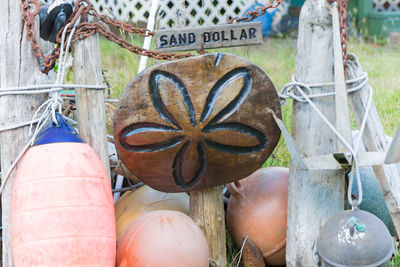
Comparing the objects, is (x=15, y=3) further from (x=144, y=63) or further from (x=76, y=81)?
(x=144, y=63)

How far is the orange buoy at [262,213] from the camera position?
133 inches

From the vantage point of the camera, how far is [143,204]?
3.47m

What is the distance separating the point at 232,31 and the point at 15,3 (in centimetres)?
106

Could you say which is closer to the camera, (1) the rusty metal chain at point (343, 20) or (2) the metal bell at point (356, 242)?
(2) the metal bell at point (356, 242)

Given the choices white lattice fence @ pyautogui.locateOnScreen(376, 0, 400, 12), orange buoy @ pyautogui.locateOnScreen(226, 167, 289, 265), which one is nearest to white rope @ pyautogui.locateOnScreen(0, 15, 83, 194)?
orange buoy @ pyautogui.locateOnScreen(226, 167, 289, 265)

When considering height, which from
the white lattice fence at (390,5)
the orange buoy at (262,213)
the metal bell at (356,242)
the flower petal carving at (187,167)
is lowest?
the orange buoy at (262,213)

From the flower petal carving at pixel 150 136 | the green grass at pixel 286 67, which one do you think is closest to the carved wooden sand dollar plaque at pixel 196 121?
the flower petal carving at pixel 150 136

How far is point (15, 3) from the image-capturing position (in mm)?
3023

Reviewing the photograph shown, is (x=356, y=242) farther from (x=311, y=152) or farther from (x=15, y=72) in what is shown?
(x=15, y=72)

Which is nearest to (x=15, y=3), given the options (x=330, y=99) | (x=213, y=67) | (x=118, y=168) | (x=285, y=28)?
(x=213, y=67)

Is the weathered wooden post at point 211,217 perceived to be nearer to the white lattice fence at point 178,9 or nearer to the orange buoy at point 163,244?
the orange buoy at point 163,244

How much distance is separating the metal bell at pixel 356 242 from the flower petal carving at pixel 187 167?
2.62ft

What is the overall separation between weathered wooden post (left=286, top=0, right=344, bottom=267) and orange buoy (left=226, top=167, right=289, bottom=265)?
11cm

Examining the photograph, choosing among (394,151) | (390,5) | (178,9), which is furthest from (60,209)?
(390,5)
